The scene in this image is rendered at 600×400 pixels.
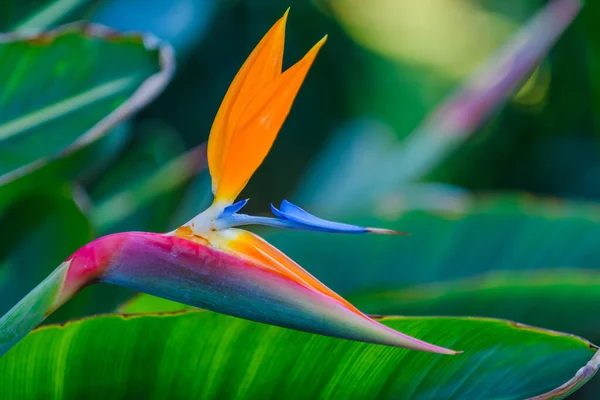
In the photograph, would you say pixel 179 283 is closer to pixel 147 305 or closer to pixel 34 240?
pixel 147 305

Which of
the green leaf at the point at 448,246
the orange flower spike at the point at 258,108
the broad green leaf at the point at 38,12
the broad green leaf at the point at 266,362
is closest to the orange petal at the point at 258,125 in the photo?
the orange flower spike at the point at 258,108

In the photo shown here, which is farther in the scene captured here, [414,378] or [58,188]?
[58,188]

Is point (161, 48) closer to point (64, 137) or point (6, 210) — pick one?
point (64, 137)

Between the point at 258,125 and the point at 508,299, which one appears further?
the point at 508,299

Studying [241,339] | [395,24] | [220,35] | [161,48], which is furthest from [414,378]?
[395,24]

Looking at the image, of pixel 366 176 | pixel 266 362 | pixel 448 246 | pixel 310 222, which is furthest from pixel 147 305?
pixel 366 176

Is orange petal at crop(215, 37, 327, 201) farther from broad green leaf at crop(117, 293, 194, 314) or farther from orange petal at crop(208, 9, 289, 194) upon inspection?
broad green leaf at crop(117, 293, 194, 314)

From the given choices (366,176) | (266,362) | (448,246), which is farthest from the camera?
(366,176)
